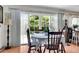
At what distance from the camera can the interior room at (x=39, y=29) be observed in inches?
103

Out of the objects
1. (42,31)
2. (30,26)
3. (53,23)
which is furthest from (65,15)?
(30,26)

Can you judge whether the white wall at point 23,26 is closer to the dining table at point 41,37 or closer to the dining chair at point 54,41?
the dining table at point 41,37

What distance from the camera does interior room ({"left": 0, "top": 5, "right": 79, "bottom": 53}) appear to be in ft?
8.62

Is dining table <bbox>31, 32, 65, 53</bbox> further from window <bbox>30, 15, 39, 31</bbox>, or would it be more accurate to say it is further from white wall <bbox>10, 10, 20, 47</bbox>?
white wall <bbox>10, 10, 20, 47</bbox>

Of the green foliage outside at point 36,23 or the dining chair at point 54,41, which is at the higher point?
the green foliage outside at point 36,23

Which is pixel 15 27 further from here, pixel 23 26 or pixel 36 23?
pixel 36 23

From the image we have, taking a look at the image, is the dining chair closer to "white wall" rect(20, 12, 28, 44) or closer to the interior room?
the interior room

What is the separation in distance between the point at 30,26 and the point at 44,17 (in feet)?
1.17

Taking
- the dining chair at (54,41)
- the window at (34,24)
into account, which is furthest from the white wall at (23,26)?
the dining chair at (54,41)

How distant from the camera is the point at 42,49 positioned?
104 inches

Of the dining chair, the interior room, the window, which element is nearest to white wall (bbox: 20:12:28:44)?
the interior room

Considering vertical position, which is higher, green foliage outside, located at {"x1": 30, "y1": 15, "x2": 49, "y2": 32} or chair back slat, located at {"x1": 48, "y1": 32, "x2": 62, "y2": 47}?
green foliage outside, located at {"x1": 30, "y1": 15, "x2": 49, "y2": 32}
